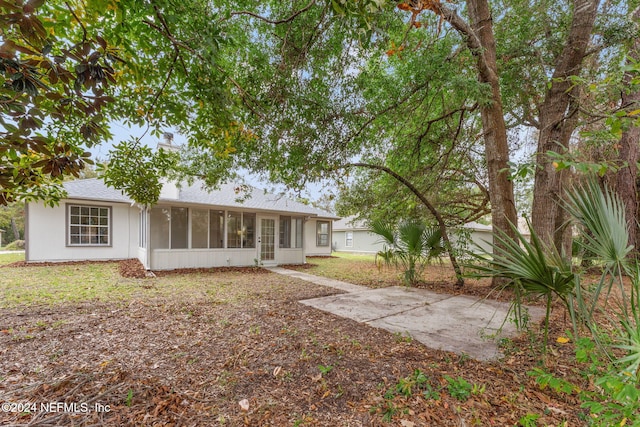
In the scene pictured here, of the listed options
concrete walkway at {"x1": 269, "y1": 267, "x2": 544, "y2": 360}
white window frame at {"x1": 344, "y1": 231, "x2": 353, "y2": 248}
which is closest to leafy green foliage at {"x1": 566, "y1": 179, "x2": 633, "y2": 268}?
concrete walkway at {"x1": 269, "y1": 267, "x2": 544, "y2": 360}

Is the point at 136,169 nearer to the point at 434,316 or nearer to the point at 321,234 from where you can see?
the point at 434,316

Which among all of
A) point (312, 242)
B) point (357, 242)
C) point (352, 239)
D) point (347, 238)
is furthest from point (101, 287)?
point (347, 238)

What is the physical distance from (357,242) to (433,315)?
20798mm

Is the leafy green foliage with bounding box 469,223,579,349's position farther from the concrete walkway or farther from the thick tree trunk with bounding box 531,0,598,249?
the thick tree trunk with bounding box 531,0,598,249

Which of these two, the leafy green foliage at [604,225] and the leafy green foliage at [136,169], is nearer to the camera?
the leafy green foliage at [604,225]

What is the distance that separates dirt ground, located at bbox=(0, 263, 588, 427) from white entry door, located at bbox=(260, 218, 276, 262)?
7985 millimetres

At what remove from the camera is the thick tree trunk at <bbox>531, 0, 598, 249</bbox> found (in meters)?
5.59

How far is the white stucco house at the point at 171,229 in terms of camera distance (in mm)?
10328

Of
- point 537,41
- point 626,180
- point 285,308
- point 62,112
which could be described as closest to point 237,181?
point 285,308

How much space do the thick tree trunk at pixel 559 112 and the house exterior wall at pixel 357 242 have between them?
16.9 m

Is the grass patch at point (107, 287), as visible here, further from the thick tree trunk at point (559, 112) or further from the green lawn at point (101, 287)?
the thick tree trunk at point (559, 112)

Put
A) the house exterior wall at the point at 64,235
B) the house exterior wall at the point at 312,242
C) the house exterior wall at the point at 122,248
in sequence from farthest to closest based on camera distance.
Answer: the house exterior wall at the point at 312,242 → the house exterior wall at the point at 64,235 → the house exterior wall at the point at 122,248

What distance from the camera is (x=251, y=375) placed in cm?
296

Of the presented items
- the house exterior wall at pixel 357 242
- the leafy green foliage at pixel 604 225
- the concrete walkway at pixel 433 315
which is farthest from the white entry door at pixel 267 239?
the house exterior wall at pixel 357 242
